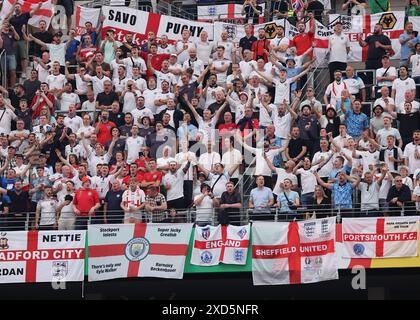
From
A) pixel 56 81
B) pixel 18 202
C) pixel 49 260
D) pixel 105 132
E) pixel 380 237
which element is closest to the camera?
pixel 380 237

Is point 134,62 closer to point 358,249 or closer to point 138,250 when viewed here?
point 138,250

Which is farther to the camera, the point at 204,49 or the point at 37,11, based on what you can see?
the point at 37,11

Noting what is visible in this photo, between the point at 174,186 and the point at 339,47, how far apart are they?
19.0 feet

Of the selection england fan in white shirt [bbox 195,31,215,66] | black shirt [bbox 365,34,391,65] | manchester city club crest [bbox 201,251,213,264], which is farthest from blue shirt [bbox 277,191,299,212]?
england fan in white shirt [bbox 195,31,215,66]

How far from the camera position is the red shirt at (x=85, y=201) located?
30.8 m

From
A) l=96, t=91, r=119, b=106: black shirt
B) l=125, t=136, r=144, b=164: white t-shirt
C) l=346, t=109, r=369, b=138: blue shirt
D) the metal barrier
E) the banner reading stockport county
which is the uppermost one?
the banner reading stockport county

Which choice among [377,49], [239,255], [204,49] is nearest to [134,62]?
[204,49]

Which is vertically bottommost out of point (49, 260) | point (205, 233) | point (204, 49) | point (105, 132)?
point (49, 260)

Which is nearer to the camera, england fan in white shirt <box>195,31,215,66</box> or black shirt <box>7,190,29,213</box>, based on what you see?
black shirt <box>7,190,29,213</box>

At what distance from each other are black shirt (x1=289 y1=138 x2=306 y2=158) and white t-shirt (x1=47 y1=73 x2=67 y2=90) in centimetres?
659

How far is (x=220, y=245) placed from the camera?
30.0 m

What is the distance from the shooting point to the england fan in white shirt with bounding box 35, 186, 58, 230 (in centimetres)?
3084

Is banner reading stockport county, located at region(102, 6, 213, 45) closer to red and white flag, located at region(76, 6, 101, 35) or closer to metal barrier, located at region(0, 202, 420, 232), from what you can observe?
red and white flag, located at region(76, 6, 101, 35)

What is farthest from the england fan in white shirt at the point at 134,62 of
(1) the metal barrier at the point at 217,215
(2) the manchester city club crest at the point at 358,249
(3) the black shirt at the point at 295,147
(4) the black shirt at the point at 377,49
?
(2) the manchester city club crest at the point at 358,249
